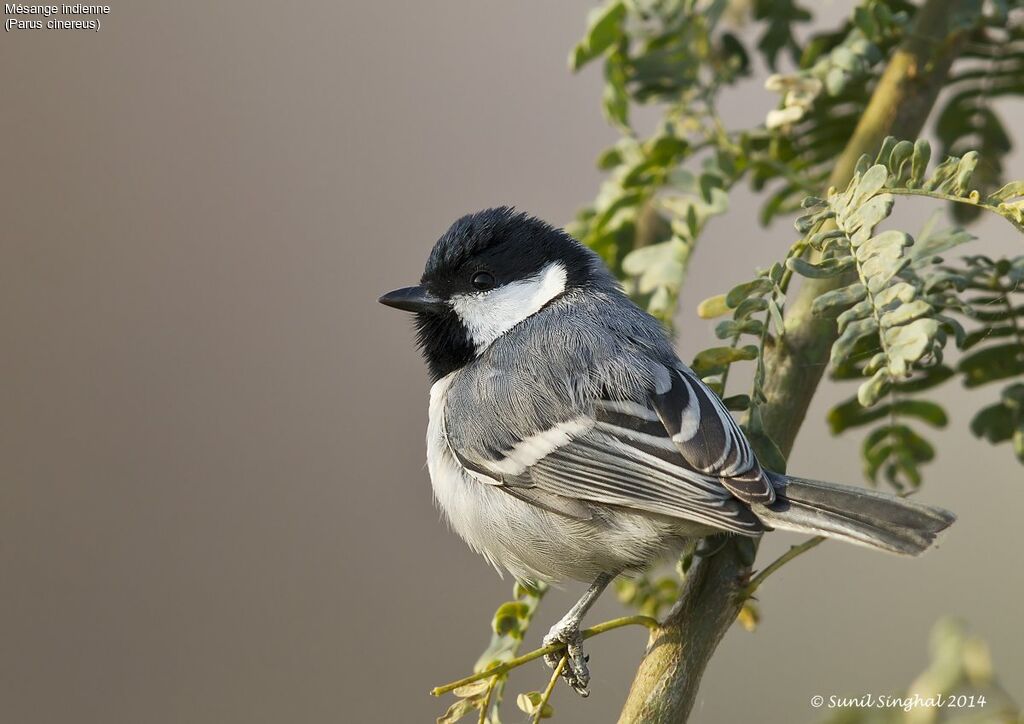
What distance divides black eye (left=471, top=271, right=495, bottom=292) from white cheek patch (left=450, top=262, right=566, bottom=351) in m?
0.01

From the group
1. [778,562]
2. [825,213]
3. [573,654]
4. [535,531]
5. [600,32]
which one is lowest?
[573,654]

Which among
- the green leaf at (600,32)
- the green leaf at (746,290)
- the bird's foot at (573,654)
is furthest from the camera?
the green leaf at (600,32)

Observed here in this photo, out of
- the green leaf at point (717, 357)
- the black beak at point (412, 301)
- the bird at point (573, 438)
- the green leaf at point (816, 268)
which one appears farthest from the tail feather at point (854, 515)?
the black beak at point (412, 301)

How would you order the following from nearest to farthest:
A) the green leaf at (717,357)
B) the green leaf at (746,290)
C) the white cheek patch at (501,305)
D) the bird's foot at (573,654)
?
the green leaf at (746,290) → the green leaf at (717,357) → the bird's foot at (573,654) → the white cheek patch at (501,305)

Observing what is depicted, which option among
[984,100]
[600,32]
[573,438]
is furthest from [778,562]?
[984,100]

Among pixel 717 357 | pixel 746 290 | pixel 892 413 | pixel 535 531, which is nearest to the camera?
pixel 746 290

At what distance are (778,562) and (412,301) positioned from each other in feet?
3.23

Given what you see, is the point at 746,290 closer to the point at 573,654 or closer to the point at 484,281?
the point at 573,654

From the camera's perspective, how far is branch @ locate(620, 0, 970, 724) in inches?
48.6

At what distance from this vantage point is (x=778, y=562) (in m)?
1.25

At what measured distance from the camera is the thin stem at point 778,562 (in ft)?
4.10

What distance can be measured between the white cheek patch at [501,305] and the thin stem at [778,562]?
811mm

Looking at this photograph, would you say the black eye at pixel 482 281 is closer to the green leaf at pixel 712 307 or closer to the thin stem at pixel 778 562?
the green leaf at pixel 712 307

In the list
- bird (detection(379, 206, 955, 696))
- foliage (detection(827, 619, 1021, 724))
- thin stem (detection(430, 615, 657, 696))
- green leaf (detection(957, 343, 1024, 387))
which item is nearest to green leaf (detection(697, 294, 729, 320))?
bird (detection(379, 206, 955, 696))
